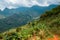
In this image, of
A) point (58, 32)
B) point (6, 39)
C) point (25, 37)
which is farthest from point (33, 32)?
point (58, 32)

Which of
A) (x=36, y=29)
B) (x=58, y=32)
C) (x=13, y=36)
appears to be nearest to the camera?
(x=13, y=36)

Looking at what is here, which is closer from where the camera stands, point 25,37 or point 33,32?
point 25,37

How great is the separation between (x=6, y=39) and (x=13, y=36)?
891 mm

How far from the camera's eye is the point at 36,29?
961 inches

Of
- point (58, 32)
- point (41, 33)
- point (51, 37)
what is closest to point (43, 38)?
point (41, 33)

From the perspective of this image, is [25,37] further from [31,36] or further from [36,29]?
[36,29]

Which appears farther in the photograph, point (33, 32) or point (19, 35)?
point (33, 32)

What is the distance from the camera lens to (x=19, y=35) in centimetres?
2125

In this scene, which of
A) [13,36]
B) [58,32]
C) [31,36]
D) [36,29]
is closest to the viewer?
[13,36]

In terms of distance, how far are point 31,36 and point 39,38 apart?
3.32 ft

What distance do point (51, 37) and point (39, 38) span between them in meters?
3.41

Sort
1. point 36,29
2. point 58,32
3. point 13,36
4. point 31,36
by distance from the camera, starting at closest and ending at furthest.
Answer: point 13,36, point 31,36, point 36,29, point 58,32

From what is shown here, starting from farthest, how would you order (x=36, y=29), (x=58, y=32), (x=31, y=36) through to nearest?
(x=58, y=32)
(x=36, y=29)
(x=31, y=36)

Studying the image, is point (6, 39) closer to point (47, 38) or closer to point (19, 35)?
point (19, 35)
